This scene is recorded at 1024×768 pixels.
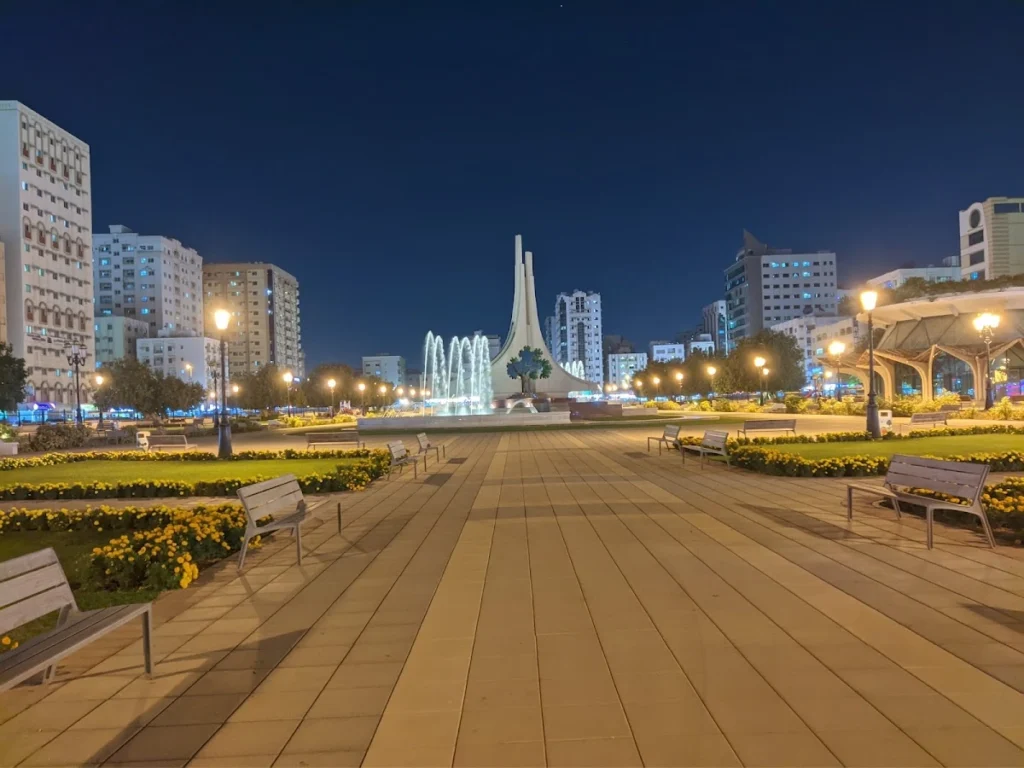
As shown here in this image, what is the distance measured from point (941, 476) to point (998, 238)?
10979 cm

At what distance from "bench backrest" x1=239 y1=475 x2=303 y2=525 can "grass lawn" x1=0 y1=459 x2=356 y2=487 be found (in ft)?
18.4

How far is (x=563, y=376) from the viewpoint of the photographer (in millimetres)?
89688

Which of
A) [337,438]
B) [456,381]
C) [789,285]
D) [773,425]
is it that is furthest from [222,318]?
[789,285]

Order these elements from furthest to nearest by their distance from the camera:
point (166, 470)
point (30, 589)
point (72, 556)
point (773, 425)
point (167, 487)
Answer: point (773, 425)
point (166, 470)
point (167, 487)
point (72, 556)
point (30, 589)

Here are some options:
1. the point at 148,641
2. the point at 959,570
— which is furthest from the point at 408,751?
the point at 959,570

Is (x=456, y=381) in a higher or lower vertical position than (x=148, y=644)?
higher

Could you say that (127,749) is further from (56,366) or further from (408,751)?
(56,366)

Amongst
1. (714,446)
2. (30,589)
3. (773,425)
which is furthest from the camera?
(773,425)

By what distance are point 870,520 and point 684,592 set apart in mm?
4088

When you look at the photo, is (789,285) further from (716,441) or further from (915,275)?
(716,441)

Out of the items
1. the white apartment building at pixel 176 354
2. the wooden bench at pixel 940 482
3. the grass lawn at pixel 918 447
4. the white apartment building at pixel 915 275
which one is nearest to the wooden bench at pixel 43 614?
the wooden bench at pixel 940 482

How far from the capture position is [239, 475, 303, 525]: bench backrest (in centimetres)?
705

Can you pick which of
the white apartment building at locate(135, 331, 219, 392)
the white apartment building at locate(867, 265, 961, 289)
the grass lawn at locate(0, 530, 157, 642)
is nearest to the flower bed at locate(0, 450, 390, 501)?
the grass lawn at locate(0, 530, 157, 642)

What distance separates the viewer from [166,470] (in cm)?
1596
